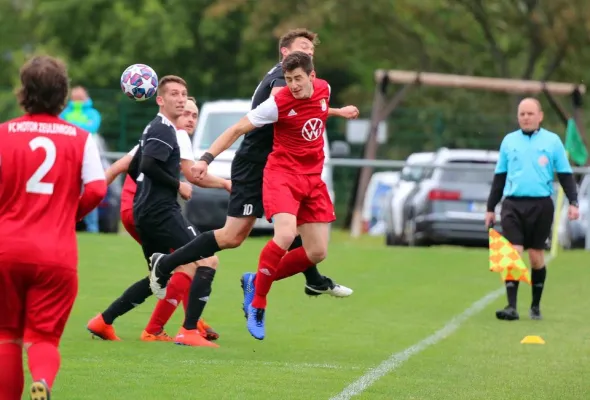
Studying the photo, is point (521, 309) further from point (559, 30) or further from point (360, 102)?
point (360, 102)

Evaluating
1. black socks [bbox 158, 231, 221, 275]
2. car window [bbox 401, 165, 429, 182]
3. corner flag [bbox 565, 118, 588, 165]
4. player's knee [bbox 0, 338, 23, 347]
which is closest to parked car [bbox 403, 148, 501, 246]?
car window [bbox 401, 165, 429, 182]

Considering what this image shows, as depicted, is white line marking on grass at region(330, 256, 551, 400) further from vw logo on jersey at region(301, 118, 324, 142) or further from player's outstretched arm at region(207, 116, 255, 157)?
player's outstretched arm at region(207, 116, 255, 157)

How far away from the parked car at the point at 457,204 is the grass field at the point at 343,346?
3764 millimetres

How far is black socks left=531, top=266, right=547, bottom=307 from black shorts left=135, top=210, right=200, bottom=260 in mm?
4171

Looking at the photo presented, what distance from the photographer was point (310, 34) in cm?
1034

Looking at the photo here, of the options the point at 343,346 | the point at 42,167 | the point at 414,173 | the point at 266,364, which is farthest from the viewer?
the point at 414,173

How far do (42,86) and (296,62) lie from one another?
10.9 feet

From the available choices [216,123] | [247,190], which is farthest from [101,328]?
[216,123]

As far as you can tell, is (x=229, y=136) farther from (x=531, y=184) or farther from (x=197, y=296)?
(x=531, y=184)

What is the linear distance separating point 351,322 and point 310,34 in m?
2.98

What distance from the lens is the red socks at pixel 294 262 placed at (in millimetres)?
10414

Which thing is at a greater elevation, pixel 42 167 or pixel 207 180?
pixel 42 167

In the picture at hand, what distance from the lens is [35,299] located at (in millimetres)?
6602

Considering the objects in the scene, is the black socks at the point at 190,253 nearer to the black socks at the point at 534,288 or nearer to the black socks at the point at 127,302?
the black socks at the point at 127,302
